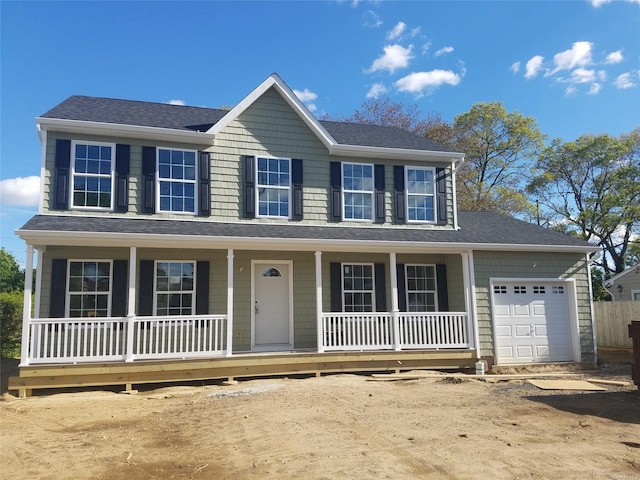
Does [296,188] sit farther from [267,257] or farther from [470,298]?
[470,298]

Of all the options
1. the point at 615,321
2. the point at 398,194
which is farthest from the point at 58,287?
the point at 615,321

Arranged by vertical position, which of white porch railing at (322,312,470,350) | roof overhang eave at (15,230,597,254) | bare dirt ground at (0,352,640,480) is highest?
roof overhang eave at (15,230,597,254)

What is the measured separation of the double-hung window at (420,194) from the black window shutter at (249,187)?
4.25 meters

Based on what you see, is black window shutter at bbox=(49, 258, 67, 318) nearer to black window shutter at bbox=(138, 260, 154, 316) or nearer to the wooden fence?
black window shutter at bbox=(138, 260, 154, 316)

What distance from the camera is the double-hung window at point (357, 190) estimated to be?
504 inches

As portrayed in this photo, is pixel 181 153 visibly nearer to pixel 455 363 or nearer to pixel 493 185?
pixel 455 363

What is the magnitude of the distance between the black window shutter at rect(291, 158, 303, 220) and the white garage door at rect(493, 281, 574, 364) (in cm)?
532

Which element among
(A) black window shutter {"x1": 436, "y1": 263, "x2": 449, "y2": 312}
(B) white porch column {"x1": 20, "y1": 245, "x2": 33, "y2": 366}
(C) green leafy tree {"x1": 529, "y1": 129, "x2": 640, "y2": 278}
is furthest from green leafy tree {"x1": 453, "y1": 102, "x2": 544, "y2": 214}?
(B) white porch column {"x1": 20, "y1": 245, "x2": 33, "y2": 366}

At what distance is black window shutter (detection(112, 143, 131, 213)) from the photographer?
11.0 metres

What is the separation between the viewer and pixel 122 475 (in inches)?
188

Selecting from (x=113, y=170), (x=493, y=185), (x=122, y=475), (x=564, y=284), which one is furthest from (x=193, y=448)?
(x=493, y=185)

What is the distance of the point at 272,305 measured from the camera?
39.0 feet

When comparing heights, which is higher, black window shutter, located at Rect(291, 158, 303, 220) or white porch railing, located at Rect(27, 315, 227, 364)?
black window shutter, located at Rect(291, 158, 303, 220)

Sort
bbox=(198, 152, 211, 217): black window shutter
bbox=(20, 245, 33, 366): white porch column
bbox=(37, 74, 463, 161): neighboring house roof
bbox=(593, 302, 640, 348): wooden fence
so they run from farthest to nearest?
bbox=(593, 302, 640, 348): wooden fence → bbox=(198, 152, 211, 217): black window shutter → bbox=(37, 74, 463, 161): neighboring house roof → bbox=(20, 245, 33, 366): white porch column
